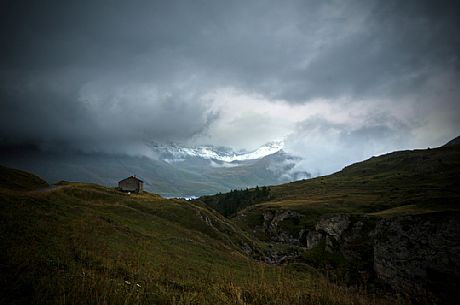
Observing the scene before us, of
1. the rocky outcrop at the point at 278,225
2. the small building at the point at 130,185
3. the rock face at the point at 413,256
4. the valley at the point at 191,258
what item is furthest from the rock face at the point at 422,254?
the small building at the point at 130,185

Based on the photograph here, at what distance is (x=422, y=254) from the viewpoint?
30.0 metres

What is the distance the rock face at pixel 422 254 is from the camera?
26.6m

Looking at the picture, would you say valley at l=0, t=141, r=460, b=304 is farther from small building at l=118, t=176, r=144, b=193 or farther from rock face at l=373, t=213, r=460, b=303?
small building at l=118, t=176, r=144, b=193

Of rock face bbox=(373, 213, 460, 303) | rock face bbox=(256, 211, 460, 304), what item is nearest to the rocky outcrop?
rock face bbox=(256, 211, 460, 304)

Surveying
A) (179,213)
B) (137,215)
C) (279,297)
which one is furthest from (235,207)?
(279,297)

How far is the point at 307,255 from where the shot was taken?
4509 cm

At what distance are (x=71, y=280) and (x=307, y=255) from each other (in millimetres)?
43258

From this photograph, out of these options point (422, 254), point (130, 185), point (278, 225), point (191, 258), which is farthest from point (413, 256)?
point (130, 185)

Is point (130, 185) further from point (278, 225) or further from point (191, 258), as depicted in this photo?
point (191, 258)

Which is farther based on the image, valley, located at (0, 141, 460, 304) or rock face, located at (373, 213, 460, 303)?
rock face, located at (373, 213, 460, 303)

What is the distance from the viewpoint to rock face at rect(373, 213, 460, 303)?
87.2 feet

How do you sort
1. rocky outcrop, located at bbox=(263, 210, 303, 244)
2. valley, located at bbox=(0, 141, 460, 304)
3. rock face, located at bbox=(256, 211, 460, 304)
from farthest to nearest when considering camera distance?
rocky outcrop, located at bbox=(263, 210, 303, 244)
rock face, located at bbox=(256, 211, 460, 304)
valley, located at bbox=(0, 141, 460, 304)

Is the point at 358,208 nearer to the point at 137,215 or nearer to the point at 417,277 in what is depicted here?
the point at 417,277

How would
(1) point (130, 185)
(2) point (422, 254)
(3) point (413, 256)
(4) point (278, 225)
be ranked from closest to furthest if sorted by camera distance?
1. (2) point (422, 254)
2. (3) point (413, 256)
3. (1) point (130, 185)
4. (4) point (278, 225)
